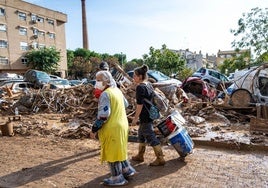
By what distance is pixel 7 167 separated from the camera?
554cm

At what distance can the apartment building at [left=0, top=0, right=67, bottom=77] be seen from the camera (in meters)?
42.5

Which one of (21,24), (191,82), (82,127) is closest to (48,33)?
(21,24)

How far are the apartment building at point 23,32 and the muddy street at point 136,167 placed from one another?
40.0m

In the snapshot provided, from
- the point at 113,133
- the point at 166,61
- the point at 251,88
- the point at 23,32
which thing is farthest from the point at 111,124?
the point at 23,32

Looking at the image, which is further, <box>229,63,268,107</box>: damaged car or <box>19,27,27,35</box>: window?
<box>19,27,27,35</box>: window

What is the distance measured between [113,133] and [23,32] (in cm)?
4617

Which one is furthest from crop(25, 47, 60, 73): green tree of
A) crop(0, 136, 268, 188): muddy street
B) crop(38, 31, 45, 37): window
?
crop(0, 136, 268, 188): muddy street

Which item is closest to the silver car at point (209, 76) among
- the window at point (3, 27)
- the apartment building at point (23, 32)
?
the apartment building at point (23, 32)

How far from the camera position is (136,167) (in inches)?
208

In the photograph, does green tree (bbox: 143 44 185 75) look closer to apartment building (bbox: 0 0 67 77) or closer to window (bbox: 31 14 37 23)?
apartment building (bbox: 0 0 67 77)

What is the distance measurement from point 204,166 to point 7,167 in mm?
3811

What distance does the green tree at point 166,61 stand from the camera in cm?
4184

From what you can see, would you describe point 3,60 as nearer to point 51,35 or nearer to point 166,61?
point 51,35

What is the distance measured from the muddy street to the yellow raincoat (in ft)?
2.31
